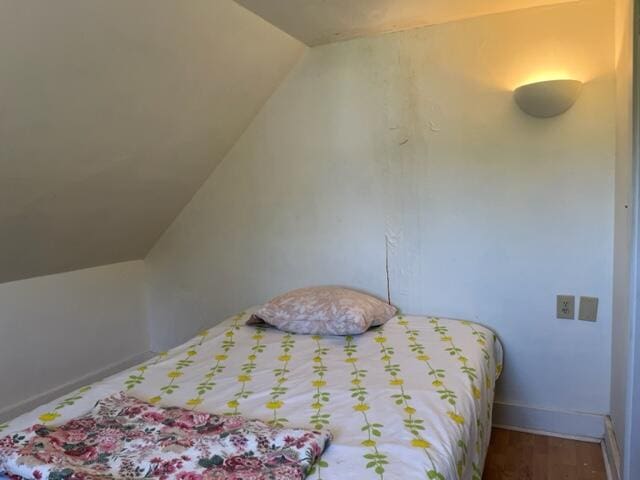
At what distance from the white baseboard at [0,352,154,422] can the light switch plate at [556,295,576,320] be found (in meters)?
2.51

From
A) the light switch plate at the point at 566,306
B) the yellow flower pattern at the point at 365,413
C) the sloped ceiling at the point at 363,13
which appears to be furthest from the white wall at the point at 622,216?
the yellow flower pattern at the point at 365,413

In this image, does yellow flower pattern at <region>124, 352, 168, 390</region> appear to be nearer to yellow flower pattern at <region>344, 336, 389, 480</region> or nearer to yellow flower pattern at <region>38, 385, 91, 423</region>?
yellow flower pattern at <region>38, 385, 91, 423</region>

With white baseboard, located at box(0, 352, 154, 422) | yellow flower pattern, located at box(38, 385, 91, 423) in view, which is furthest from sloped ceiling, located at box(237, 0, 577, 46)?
white baseboard, located at box(0, 352, 154, 422)

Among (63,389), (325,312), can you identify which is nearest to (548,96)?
(325,312)

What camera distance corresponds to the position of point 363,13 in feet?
6.87

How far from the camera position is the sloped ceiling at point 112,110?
157 centimetres

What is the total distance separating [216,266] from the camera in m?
2.94

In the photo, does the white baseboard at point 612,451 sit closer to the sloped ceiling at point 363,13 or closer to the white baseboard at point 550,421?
the white baseboard at point 550,421

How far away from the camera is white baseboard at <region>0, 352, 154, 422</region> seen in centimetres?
245

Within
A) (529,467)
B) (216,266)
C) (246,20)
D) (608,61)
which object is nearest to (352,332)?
(529,467)

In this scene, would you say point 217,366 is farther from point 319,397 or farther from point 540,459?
point 540,459

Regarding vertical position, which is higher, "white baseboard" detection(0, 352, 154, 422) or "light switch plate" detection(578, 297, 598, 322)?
"light switch plate" detection(578, 297, 598, 322)

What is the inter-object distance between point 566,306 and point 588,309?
0.09m

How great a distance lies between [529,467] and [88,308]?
243 cm
